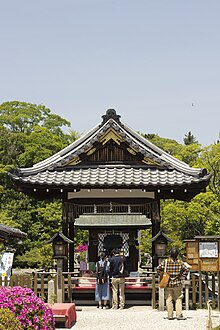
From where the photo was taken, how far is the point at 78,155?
1880cm

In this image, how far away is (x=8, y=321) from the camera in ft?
29.7

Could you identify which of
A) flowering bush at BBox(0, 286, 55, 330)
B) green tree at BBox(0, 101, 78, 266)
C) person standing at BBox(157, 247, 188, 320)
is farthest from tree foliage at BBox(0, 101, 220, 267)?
flowering bush at BBox(0, 286, 55, 330)

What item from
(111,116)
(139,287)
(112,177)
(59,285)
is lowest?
(139,287)

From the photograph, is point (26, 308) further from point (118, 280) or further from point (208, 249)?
point (208, 249)

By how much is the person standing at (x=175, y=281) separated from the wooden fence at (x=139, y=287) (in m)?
1.88

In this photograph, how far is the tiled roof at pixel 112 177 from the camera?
695 inches

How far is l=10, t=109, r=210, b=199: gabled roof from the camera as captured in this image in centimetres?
1772

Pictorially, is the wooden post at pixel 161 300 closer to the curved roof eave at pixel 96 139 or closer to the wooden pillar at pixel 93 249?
the curved roof eave at pixel 96 139

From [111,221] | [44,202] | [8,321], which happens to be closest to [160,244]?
[111,221]

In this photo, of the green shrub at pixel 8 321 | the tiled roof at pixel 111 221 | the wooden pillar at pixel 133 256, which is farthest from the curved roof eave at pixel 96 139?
the green shrub at pixel 8 321

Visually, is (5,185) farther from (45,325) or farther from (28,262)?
(45,325)

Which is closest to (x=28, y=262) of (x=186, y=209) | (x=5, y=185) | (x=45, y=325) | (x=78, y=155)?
(x=5, y=185)

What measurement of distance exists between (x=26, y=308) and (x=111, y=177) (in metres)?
8.57

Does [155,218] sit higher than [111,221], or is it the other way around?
[111,221]
